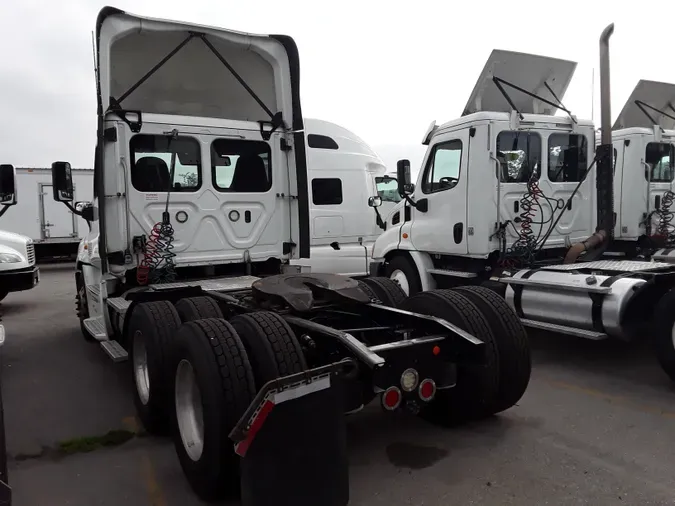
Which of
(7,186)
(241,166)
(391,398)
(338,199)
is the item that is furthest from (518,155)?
(7,186)

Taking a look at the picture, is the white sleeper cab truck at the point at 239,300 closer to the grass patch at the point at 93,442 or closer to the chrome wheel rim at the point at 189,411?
the chrome wheel rim at the point at 189,411

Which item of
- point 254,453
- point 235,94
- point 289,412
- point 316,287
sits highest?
point 235,94

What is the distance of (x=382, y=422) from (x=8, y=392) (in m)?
3.77

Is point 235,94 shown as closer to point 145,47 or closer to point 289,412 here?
point 145,47

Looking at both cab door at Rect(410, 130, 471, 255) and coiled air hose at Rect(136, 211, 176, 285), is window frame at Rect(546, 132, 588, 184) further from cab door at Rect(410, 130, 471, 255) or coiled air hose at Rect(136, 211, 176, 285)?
coiled air hose at Rect(136, 211, 176, 285)

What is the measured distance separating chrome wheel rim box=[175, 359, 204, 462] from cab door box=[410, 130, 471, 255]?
434 centimetres

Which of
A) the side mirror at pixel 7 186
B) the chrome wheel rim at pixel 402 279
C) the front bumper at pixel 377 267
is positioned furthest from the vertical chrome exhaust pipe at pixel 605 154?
the side mirror at pixel 7 186

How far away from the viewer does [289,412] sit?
2.67 m

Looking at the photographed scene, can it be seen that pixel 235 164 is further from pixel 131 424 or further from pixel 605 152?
pixel 605 152

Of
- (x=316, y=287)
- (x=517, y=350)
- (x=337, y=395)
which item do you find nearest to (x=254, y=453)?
(x=337, y=395)

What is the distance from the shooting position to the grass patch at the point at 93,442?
3975 millimetres

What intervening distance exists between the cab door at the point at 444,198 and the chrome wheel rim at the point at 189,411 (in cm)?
434

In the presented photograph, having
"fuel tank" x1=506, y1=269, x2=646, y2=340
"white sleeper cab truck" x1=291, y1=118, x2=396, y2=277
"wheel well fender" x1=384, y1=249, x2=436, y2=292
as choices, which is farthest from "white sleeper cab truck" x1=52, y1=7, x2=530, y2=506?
"white sleeper cab truck" x1=291, y1=118, x2=396, y2=277

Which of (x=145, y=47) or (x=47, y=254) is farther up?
(x=145, y=47)
